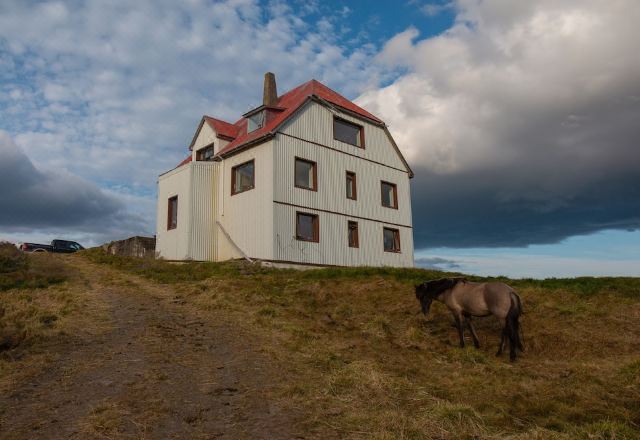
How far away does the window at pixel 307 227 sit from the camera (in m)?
26.9

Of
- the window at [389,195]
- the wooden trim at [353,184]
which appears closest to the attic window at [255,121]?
the wooden trim at [353,184]

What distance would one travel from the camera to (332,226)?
92.1 feet

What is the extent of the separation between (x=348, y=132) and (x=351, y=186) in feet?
11.4

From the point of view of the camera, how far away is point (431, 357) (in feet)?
40.2

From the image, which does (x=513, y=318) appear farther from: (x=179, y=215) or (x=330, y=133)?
(x=179, y=215)

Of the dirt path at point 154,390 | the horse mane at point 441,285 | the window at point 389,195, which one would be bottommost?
the dirt path at point 154,390

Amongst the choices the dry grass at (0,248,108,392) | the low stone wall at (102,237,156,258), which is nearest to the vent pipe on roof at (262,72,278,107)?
the low stone wall at (102,237,156,258)

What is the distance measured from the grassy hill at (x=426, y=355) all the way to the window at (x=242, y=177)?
7154mm

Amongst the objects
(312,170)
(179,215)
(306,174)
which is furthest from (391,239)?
(179,215)

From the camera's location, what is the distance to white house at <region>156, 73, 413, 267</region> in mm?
26578

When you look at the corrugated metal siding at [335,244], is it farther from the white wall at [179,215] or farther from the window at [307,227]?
the white wall at [179,215]

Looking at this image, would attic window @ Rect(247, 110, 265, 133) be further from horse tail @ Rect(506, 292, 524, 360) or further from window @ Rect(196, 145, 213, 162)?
horse tail @ Rect(506, 292, 524, 360)

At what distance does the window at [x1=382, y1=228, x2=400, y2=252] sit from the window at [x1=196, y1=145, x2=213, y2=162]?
12.2 m

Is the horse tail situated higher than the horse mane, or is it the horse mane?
the horse mane
